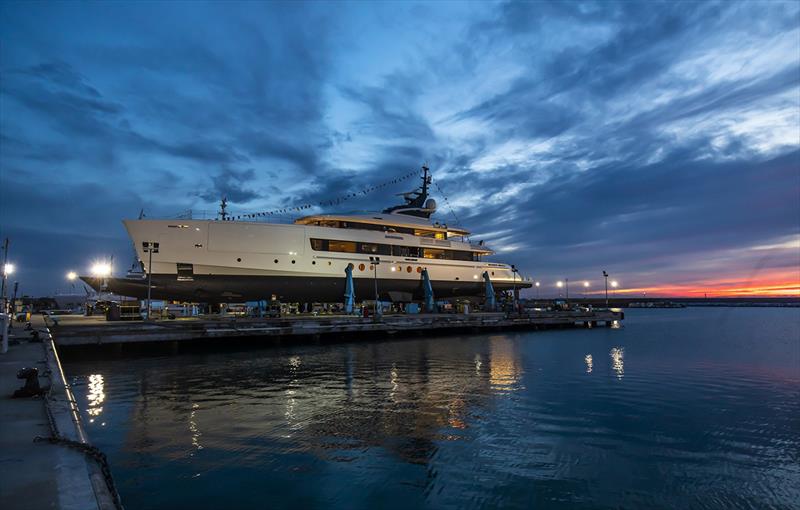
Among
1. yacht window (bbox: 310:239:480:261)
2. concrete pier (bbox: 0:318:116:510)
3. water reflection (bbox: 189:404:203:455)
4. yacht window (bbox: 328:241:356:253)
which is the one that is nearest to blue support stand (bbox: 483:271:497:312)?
yacht window (bbox: 310:239:480:261)

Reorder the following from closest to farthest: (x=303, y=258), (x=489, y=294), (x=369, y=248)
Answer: (x=303, y=258) < (x=369, y=248) < (x=489, y=294)

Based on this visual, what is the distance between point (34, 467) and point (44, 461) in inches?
9.1

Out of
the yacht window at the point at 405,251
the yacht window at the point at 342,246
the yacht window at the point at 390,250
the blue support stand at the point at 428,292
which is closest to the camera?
the yacht window at the point at 390,250

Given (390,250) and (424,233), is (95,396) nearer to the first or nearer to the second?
(390,250)

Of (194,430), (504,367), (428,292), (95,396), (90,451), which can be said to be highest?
(428,292)

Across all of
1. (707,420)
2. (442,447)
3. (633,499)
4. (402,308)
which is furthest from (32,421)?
(402,308)

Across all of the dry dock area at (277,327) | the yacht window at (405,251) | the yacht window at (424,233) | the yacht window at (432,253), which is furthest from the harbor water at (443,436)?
the yacht window at (424,233)

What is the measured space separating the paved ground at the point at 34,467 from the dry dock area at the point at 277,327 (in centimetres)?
1644

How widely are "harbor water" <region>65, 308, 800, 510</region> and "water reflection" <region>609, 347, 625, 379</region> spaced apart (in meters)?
0.34

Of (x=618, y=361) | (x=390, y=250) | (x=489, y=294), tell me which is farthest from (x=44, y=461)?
(x=489, y=294)

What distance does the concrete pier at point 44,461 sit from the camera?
15.3 feet

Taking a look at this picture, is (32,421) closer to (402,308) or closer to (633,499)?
(633,499)

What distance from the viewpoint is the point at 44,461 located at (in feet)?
18.9

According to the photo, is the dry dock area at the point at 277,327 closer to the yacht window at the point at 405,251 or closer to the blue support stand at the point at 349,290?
the blue support stand at the point at 349,290
